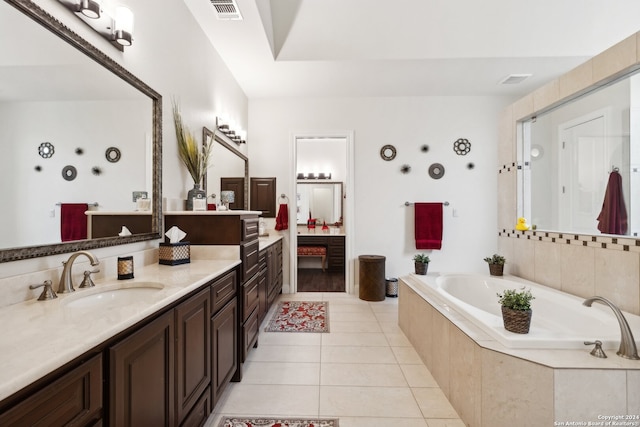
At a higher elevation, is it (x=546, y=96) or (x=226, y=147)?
(x=546, y=96)

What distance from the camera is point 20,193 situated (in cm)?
113

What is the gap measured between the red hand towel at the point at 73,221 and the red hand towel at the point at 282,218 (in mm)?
2782

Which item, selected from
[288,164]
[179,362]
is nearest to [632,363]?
[179,362]

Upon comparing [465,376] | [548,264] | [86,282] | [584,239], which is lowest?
[465,376]

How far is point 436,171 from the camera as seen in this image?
4.13 m

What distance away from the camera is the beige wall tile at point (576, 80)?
84.0 inches

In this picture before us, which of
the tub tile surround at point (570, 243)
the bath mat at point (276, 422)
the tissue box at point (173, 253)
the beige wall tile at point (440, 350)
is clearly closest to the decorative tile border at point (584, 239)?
the tub tile surround at point (570, 243)

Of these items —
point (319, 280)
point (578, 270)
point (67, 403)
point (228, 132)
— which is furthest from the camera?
point (319, 280)

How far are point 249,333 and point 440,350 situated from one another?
4.52 feet

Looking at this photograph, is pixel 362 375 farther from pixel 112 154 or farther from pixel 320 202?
pixel 320 202

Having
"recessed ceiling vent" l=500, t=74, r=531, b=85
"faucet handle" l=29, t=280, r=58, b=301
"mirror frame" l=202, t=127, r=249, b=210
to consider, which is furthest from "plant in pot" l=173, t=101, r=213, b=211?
"recessed ceiling vent" l=500, t=74, r=531, b=85

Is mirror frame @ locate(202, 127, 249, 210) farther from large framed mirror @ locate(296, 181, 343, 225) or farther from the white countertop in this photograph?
large framed mirror @ locate(296, 181, 343, 225)

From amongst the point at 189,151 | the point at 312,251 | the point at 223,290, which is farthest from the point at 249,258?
the point at 312,251

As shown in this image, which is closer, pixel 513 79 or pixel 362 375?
pixel 362 375
